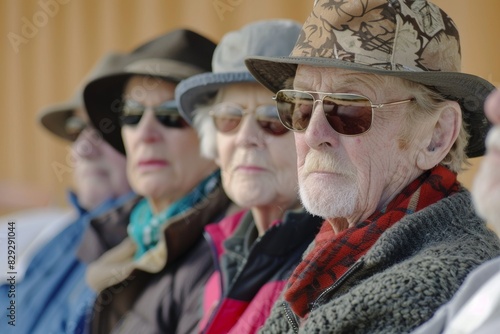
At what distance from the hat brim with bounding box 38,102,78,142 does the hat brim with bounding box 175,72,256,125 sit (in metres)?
1.53

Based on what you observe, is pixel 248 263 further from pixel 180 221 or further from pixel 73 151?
pixel 73 151

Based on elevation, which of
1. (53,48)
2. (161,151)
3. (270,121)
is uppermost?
(270,121)

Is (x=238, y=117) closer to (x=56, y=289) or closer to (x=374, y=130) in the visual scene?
(x=374, y=130)

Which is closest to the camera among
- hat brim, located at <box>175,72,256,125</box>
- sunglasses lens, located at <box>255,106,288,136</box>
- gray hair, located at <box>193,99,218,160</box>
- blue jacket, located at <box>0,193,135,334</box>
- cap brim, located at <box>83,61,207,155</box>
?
sunglasses lens, located at <box>255,106,288,136</box>

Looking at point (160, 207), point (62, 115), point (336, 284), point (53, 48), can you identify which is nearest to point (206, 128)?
point (160, 207)

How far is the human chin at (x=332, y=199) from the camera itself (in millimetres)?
1854

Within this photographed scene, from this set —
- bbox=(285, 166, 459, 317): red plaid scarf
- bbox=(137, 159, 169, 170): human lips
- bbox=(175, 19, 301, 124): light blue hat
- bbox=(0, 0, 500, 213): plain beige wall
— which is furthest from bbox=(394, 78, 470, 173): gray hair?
bbox=(0, 0, 500, 213): plain beige wall

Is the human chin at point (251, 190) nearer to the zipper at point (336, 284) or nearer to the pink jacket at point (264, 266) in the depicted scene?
the pink jacket at point (264, 266)

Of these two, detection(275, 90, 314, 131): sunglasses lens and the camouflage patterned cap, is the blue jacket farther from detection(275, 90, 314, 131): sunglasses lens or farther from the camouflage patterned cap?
the camouflage patterned cap

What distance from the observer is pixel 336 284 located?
65.9 inches

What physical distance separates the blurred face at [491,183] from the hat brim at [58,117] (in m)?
3.24

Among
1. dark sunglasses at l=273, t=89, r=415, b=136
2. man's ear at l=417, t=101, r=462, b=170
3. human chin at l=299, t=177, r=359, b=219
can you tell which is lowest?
human chin at l=299, t=177, r=359, b=219

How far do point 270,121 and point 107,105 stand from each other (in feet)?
4.28

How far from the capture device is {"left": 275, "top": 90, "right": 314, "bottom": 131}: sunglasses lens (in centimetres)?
192
